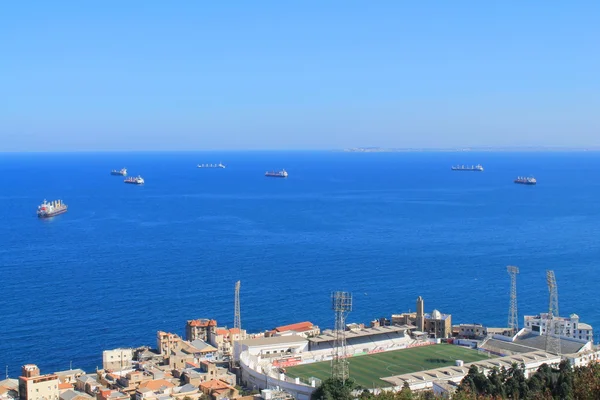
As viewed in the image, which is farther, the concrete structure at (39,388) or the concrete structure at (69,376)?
the concrete structure at (69,376)

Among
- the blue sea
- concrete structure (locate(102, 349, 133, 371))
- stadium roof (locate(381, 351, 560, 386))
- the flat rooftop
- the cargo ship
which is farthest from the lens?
the cargo ship

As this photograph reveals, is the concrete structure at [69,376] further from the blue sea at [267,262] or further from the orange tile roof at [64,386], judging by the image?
the blue sea at [267,262]

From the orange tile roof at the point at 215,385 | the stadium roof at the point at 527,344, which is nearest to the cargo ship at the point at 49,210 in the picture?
the orange tile roof at the point at 215,385

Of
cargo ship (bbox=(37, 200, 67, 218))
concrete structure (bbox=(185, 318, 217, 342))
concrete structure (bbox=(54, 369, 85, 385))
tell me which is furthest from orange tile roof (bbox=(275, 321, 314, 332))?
cargo ship (bbox=(37, 200, 67, 218))

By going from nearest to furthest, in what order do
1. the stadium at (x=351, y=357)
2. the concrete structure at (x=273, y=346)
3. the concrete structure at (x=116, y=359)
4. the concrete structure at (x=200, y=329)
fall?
1. the stadium at (x=351, y=357)
2. the concrete structure at (x=116, y=359)
3. the concrete structure at (x=273, y=346)
4. the concrete structure at (x=200, y=329)

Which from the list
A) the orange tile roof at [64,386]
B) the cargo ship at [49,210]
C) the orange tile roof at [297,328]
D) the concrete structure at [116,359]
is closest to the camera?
the orange tile roof at [64,386]

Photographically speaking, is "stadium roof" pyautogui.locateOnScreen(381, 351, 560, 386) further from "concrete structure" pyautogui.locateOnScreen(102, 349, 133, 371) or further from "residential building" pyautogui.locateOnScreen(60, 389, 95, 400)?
"residential building" pyautogui.locateOnScreen(60, 389, 95, 400)

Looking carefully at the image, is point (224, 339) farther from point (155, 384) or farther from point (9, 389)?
point (9, 389)

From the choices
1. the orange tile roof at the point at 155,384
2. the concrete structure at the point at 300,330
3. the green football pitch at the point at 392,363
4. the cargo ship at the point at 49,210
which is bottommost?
the green football pitch at the point at 392,363
